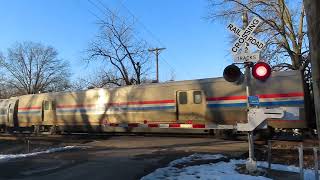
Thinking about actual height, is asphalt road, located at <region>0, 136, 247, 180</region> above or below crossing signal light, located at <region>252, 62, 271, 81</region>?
below

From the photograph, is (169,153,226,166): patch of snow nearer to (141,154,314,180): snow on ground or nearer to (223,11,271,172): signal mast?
(141,154,314,180): snow on ground

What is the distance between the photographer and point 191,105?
75.6ft

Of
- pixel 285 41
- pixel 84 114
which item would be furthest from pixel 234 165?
pixel 285 41

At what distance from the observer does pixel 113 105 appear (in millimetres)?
26766

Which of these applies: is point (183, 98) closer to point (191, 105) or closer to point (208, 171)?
point (191, 105)

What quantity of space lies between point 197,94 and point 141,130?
3823 mm

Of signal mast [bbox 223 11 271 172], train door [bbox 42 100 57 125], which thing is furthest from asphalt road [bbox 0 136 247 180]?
train door [bbox 42 100 57 125]

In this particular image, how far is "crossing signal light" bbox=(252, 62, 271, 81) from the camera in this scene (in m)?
10.1

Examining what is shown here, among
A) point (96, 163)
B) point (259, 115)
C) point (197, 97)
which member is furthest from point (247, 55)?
point (197, 97)

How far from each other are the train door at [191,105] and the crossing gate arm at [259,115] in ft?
39.6

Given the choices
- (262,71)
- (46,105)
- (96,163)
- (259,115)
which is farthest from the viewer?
(46,105)

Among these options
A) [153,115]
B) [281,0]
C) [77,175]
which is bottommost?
[77,175]

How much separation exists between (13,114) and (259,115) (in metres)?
27.9

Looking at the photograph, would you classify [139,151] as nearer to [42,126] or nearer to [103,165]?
[103,165]
